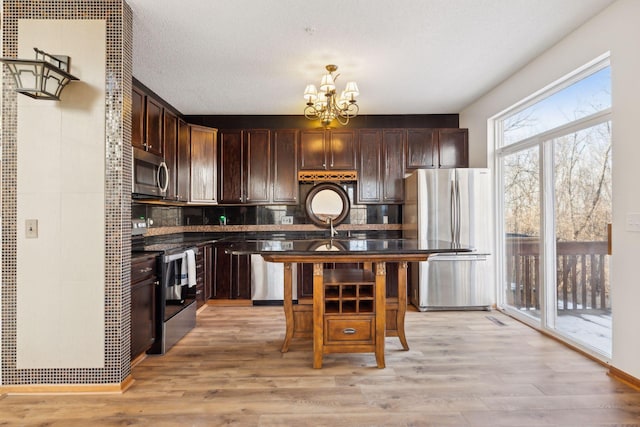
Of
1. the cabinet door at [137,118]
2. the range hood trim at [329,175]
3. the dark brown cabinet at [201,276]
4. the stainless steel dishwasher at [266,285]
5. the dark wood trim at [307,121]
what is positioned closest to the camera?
the cabinet door at [137,118]

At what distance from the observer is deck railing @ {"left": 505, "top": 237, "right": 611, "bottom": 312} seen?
296 centimetres

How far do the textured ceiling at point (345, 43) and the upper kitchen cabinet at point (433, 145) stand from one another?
2.28 feet

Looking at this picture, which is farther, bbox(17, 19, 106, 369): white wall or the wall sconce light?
bbox(17, 19, 106, 369): white wall

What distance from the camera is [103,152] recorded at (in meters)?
2.40

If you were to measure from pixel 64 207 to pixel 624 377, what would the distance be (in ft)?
13.4

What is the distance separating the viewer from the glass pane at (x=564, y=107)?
2887mm

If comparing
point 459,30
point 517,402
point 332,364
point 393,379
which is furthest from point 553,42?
point 332,364

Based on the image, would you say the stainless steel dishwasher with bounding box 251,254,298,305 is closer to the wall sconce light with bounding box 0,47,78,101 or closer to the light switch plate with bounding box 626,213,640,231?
the wall sconce light with bounding box 0,47,78,101

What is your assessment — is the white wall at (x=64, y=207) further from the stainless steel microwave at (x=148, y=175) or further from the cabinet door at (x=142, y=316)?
the stainless steel microwave at (x=148, y=175)

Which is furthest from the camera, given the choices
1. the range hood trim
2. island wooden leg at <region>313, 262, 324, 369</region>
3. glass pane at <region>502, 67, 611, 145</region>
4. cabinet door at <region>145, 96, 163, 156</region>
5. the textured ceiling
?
the range hood trim

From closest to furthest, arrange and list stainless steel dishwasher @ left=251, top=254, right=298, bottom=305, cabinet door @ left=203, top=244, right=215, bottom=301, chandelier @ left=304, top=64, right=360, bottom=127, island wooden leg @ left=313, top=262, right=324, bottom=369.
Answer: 1. island wooden leg @ left=313, top=262, right=324, bottom=369
2. chandelier @ left=304, top=64, right=360, bottom=127
3. cabinet door @ left=203, top=244, right=215, bottom=301
4. stainless steel dishwasher @ left=251, top=254, right=298, bottom=305

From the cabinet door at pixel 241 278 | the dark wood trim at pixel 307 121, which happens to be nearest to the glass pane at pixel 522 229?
the dark wood trim at pixel 307 121

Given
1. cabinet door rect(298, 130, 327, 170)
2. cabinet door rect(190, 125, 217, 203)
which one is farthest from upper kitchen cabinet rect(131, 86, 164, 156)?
cabinet door rect(298, 130, 327, 170)

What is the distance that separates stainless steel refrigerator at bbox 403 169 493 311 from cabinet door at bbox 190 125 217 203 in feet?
9.28
